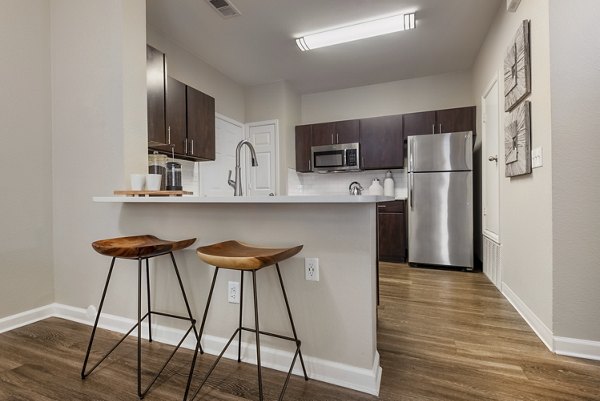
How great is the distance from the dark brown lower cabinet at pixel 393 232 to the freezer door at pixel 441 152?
63 centimetres

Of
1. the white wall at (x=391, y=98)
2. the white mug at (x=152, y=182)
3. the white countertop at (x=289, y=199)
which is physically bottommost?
the white countertop at (x=289, y=199)

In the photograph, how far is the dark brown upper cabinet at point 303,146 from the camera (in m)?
4.79

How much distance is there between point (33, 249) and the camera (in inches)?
87.4

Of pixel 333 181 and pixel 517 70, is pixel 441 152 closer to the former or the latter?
pixel 517 70

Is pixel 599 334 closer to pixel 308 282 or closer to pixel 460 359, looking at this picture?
pixel 460 359

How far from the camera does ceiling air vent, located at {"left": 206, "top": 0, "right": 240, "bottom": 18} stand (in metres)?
2.66

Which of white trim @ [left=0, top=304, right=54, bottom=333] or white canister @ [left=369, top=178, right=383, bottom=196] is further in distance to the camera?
white canister @ [left=369, top=178, right=383, bottom=196]

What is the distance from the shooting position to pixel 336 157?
4.55 meters

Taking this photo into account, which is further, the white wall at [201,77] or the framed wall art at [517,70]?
the white wall at [201,77]

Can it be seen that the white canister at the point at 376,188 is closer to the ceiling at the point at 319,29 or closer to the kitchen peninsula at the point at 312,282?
the ceiling at the point at 319,29

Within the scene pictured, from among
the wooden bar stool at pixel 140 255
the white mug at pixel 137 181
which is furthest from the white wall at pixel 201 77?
the wooden bar stool at pixel 140 255

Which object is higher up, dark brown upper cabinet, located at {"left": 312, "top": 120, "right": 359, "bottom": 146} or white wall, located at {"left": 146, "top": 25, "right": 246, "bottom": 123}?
white wall, located at {"left": 146, "top": 25, "right": 246, "bottom": 123}

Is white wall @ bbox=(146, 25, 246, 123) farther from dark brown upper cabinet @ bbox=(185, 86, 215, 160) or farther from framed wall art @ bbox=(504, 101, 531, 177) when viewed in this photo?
framed wall art @ bbox=(504, 101, 531, 177)

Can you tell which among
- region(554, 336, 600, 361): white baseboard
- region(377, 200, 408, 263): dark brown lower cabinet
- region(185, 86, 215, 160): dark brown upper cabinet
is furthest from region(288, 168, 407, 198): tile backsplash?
region(554, 336, 600, 361): white baseboard
